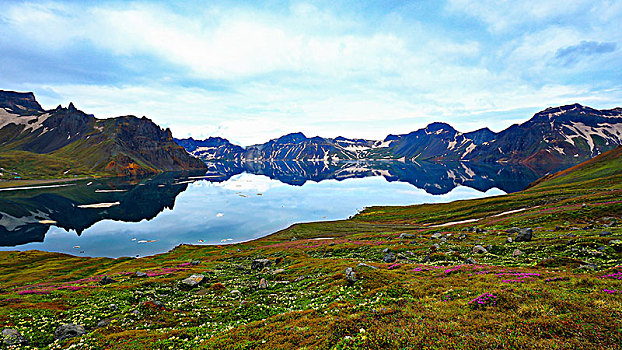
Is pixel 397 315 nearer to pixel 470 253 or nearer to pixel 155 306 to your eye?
pixel 155 306

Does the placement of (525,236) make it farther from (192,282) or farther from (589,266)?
(192,282)

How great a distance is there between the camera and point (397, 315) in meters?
15.8

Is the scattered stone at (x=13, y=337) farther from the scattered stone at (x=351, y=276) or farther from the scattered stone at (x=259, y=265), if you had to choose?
the scattered stone at (x=259, y=265)

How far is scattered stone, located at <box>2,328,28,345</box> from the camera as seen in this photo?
17.3 m

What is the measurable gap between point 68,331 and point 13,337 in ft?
9.44

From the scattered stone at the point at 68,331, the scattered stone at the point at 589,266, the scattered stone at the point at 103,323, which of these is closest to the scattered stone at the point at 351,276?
the scattered stone at the point at 589,266

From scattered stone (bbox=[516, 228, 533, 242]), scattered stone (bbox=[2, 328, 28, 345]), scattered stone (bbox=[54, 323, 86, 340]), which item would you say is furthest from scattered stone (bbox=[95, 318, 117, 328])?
scattered stone (bbox=[516, 228, 533, 242])

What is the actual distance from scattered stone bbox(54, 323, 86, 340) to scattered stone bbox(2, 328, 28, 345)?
64.2 inches

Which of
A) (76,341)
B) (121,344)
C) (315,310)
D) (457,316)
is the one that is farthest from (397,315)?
(76,341)

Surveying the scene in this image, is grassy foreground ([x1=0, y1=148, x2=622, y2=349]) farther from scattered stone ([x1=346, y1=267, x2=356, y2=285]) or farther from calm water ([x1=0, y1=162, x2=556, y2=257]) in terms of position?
calm water ([x1=0, y1=162, x2=556, y2=257])

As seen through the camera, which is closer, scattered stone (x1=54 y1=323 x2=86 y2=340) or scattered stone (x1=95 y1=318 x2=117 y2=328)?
scattered stone (x1=54 y1=323 x2=86 y2=340)

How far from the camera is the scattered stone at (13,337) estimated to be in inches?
683

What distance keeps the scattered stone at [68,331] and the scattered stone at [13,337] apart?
5.35 ft

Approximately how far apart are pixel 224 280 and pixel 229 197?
147960 mm
